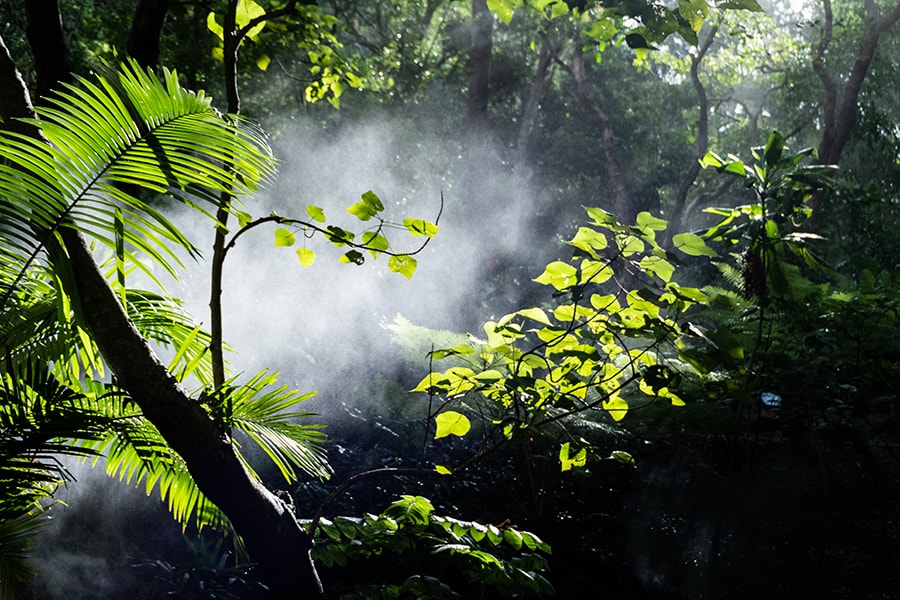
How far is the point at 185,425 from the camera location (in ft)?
4.93

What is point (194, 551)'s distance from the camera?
3146 mm

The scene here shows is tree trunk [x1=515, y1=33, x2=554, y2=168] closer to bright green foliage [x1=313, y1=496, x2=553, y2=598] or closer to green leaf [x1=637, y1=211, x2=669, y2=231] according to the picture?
green leaf [x1=637, y1=211, x2=669, y2=231]

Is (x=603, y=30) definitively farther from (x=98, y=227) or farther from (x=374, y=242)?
(x=98, y=227)

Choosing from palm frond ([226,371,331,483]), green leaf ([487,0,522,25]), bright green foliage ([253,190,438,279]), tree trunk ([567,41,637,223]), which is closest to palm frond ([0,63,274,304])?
bright green foliage ([253,190,438,279])

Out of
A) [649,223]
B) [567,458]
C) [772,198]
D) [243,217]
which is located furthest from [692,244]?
[772,198]

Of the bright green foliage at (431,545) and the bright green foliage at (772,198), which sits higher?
the bright green foliage at (772,198)

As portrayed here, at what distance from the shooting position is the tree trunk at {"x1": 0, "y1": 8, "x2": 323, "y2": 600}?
141cm

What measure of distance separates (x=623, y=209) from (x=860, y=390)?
9169mm

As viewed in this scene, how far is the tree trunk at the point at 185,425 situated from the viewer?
4.61ft

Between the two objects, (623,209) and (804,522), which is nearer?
(804,522)

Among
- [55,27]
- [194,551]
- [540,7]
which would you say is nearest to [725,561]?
[194,551]

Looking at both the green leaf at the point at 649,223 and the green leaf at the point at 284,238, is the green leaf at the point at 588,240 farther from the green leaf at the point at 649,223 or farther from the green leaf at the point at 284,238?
the green leaf at the point at 284,238

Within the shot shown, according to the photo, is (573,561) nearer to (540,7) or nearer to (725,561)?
(725,561)

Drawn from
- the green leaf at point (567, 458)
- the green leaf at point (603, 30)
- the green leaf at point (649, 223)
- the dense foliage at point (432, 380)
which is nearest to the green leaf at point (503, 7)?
the dense foliage at point (432, 380)
